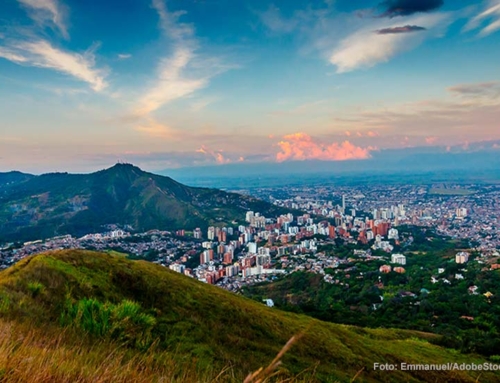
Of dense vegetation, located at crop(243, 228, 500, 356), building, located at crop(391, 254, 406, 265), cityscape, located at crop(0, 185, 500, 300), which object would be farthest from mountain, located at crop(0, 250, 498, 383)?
building, located at crop(391, 254, 406, 265)

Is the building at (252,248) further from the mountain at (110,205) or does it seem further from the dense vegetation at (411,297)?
the mountain at (110,205)

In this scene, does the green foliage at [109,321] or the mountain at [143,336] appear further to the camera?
the green foliage at [109,321]

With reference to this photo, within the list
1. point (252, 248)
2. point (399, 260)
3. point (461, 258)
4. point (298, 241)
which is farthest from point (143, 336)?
point (298, 241)

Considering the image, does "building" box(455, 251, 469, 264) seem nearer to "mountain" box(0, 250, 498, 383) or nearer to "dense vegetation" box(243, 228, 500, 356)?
"dense vegetation" box(243, 228, 500, 356)

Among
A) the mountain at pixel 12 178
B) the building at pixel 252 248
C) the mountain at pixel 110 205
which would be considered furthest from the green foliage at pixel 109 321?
the mountain at pixel 12 178

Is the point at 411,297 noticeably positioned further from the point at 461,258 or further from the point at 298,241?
the point at 298,241

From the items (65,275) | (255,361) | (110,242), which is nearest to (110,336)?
(255,361)
